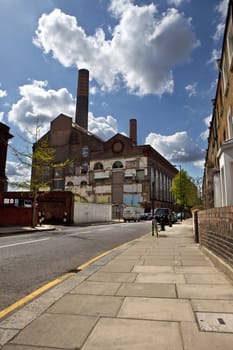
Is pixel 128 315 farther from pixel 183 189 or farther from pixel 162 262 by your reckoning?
pixel 183 189

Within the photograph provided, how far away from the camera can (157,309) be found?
375cm

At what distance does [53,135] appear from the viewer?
2800 inches

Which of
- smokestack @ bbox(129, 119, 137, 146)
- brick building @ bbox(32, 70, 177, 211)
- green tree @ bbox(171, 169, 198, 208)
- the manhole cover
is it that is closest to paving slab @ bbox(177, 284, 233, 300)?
the manhole cover

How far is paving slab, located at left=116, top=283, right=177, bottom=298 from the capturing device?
4438 mm

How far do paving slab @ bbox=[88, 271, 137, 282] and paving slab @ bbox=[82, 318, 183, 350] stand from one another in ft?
7.24

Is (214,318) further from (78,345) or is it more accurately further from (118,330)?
(78,345)

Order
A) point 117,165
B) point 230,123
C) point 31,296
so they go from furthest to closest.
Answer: point 117,165 < point 230,123 < point 31,296

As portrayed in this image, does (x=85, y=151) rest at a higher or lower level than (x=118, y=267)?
higher

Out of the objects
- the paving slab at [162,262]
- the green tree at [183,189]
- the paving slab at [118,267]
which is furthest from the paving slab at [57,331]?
the green tree at [183,189]

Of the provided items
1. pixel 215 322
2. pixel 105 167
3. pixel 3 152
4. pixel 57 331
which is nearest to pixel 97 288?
pixel 57 331

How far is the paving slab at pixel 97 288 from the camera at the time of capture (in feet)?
15.3

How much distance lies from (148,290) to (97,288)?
0.93 meters

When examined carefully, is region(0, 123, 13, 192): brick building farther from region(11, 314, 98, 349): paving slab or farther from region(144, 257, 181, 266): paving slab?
region(11, 314, 98, 349): paving slab

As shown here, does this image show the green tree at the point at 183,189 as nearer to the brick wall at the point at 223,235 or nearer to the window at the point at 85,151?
the window at the point at 85,151
